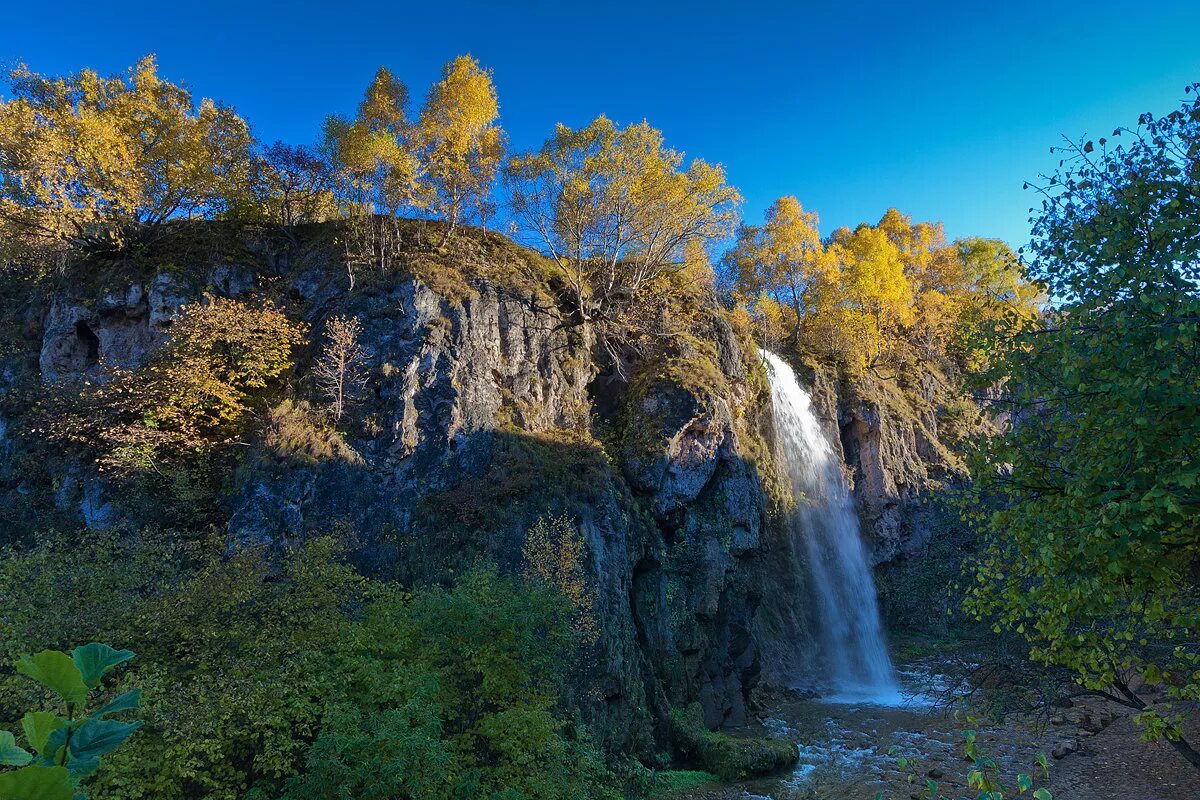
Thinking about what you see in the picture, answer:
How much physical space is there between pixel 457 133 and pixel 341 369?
11162 mm

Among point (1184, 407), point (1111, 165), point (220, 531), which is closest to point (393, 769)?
point (1184, 407)

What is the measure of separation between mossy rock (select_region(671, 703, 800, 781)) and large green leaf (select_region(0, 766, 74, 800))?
16.1m

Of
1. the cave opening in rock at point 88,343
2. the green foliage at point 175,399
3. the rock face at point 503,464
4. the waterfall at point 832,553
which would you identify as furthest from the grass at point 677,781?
the cave opening in rock at point 88,343

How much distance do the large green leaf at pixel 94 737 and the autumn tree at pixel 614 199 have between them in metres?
21.0

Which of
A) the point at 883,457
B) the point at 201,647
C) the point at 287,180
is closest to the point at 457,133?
the point at 287,180

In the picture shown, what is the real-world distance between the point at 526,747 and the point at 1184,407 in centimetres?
954

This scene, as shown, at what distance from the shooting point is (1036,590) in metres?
7.04

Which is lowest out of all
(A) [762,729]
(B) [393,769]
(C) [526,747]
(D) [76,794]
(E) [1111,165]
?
(A) [762,729]

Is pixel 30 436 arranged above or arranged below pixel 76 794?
above

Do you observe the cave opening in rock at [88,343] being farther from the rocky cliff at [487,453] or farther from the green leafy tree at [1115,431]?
the green leafy tree at [1115,431]

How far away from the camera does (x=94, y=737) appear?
5.41 ft

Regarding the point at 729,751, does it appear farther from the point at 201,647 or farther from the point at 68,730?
the point at 68,730

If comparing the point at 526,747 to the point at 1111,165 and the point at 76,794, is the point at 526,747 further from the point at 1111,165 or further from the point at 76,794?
the point at 1111,165

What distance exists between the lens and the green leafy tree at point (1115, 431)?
558 centimetres
